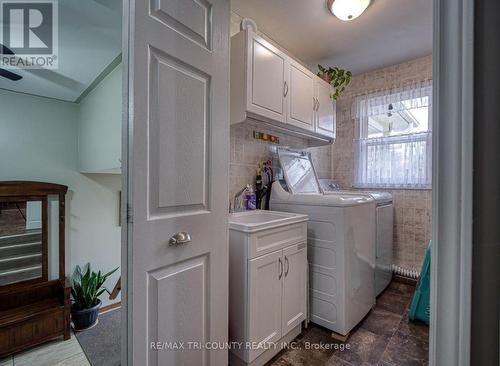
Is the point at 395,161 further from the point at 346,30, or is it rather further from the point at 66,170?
the point at 66,170

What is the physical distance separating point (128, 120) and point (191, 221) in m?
0.48

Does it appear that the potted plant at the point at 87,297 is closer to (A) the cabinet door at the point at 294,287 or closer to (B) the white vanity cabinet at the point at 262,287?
(B) the white vanity cabinet at the point at 262,287

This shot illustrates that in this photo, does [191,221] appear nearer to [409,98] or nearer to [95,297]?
[95,297]

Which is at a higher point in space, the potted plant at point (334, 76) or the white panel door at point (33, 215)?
the potted plant at point (334, 76)

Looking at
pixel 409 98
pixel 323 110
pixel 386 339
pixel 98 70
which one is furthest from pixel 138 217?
pixel 409 98

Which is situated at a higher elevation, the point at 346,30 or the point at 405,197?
the point at 346,30

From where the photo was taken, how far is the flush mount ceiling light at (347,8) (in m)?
1.72

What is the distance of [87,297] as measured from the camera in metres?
1.61

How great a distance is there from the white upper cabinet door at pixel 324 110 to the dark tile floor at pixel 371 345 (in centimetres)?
180

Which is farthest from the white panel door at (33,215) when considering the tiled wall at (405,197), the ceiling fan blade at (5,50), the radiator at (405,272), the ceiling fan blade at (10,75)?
the radiator at (405,272)

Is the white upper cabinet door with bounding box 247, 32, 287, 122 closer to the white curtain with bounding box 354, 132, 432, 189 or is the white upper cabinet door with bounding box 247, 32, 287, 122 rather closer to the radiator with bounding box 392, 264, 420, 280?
the white curtain with bounding box 354, 132, 432, 189

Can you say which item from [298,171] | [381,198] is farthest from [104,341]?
[381,198]

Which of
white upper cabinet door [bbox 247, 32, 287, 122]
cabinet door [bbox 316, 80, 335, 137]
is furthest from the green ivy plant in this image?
cabinet door [bbox 316, 80, 335, 137]

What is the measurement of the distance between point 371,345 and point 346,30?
2.63 m
